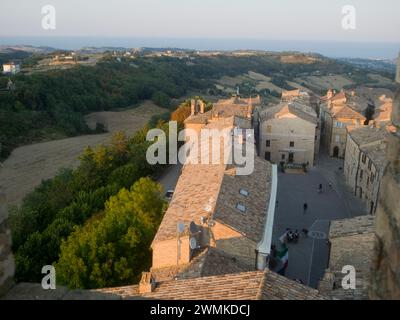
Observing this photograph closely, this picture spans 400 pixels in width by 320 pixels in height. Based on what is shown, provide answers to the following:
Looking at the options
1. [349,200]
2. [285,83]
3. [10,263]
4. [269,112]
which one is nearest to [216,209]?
[10,263]

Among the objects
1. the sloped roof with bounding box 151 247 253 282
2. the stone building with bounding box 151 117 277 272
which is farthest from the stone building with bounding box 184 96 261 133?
the sloped roof with bounding box 151 247 253 282

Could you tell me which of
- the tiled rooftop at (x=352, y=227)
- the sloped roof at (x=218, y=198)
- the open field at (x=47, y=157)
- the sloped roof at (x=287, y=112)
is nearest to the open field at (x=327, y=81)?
the open field at (x=47, y=157)

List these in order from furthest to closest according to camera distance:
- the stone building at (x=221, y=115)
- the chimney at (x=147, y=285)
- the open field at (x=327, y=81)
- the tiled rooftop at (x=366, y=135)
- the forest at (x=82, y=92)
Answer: the open field at (x=327, y=81) < the forest at (x=82, y=92) < the stone building at (x=221, y=115) < the tiled rooftop at (x=366, y=135) < the chimney at (x=147, y=285)

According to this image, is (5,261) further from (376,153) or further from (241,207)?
(376,153)

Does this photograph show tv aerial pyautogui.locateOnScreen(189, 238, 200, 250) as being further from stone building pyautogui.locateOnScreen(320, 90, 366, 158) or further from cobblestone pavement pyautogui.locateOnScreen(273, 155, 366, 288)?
stone building pyautogui.locateOnScreen(320, 90, 366, 158)

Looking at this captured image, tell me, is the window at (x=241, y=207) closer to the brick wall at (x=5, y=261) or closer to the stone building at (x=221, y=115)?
the brick wall at (x=5, y=261)
